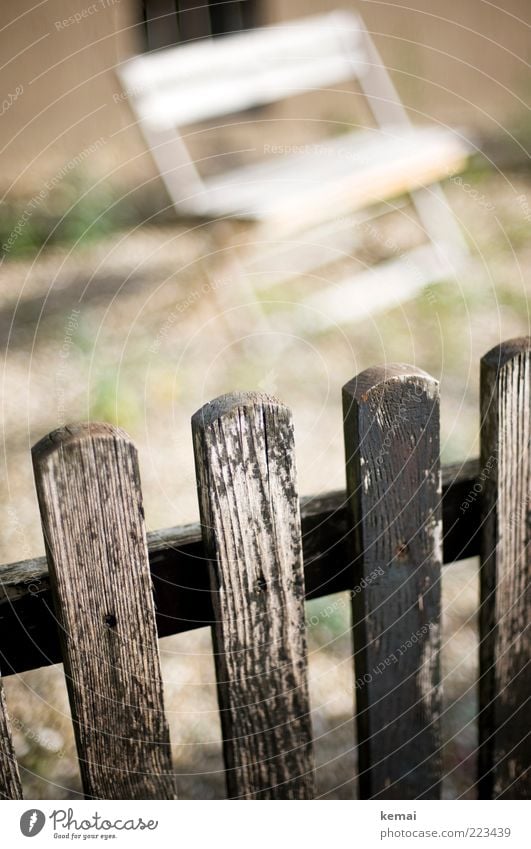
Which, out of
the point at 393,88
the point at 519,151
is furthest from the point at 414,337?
the point at 519,151

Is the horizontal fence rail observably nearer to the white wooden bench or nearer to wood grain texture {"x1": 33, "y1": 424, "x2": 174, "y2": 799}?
wood grain texture {"x1": 33, "y1": 424, "x2": 174, "y2": 799}

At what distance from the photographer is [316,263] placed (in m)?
2.76

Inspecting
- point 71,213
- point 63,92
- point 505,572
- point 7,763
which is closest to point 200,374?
point 71,213

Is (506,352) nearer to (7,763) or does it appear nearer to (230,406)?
(230,406)

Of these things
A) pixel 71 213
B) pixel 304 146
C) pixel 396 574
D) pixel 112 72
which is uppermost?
pixel 112 72

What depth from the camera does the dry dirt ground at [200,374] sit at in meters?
1.49

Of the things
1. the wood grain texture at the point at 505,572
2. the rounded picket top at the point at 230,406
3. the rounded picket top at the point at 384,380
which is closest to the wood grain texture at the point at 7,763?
the rounded picket top at the point at 230,406

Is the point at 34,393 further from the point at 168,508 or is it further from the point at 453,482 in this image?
the point at 453,482

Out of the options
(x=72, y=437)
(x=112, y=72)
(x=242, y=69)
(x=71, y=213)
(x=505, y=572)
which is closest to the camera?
(x=72, y=437)

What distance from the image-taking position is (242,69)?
7.72ft

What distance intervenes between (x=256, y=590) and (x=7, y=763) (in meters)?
0.33

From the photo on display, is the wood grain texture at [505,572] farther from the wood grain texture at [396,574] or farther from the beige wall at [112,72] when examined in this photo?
the beige wall at [112,72]

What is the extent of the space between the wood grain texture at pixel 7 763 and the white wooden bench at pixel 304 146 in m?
1.99

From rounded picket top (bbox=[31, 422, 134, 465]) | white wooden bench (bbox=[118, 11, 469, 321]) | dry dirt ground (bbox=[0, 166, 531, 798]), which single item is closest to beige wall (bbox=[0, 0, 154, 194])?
white wooden bench (bbox=[118, 11, 469, 321])
